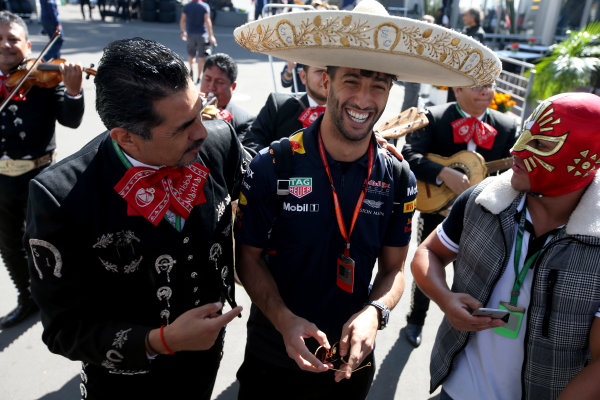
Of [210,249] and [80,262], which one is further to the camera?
[210,249]

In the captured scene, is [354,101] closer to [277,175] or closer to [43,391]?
[277,175]

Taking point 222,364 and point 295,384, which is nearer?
point 295,384

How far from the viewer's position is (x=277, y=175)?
1.93 m

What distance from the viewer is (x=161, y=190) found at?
1663mm

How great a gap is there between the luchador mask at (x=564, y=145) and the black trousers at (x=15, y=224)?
10.5ft

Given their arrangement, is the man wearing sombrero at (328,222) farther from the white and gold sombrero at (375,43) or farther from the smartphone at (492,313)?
the smartphone at (492,313)

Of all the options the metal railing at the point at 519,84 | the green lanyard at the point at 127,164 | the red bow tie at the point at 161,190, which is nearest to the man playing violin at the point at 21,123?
the green lanyard at the point at 127,164

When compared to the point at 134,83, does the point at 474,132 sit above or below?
below

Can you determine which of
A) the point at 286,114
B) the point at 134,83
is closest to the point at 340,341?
the point at 134,83

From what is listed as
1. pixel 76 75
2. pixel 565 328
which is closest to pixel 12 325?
pixel 76 75

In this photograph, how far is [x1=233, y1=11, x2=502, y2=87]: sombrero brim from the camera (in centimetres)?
153

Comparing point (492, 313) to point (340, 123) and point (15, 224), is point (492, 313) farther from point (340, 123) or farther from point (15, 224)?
point (15, 224)

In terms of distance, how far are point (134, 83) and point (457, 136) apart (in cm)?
256

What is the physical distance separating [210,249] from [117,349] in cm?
48
